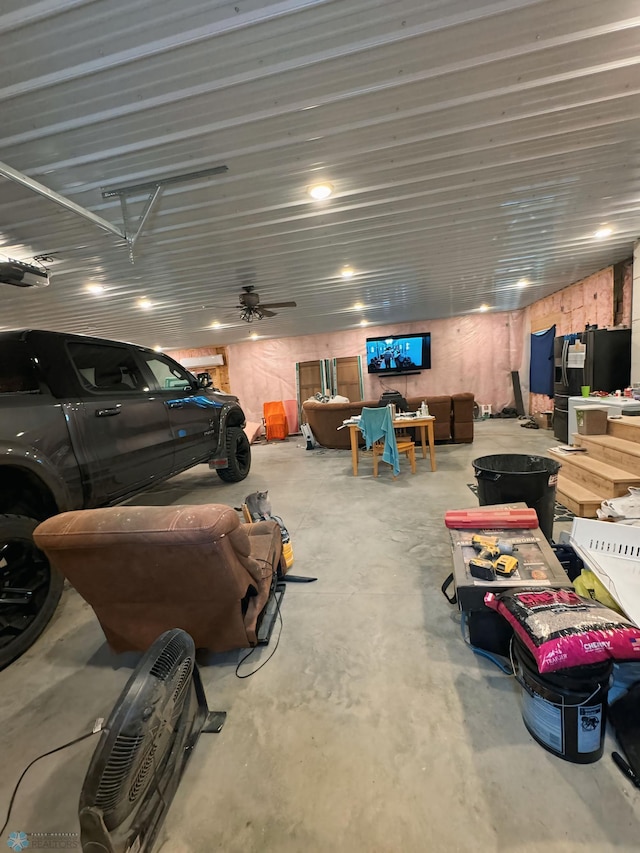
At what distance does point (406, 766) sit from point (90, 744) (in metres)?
1.15

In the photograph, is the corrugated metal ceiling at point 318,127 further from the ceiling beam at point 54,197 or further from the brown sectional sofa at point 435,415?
the brown sectional sofa at point 435,415

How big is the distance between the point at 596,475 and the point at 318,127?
3.33 meters

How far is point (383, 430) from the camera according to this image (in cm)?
431

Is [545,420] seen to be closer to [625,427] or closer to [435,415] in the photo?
[435,415]

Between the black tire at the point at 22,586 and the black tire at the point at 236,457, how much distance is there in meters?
2.54

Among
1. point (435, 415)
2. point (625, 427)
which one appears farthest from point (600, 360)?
point (435, 415)

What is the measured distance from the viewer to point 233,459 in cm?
439

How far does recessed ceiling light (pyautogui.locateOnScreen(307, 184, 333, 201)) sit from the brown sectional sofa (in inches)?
140

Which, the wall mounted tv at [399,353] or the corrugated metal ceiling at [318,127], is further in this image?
the wall mounted tv at [399,353]

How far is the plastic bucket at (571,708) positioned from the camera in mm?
1026

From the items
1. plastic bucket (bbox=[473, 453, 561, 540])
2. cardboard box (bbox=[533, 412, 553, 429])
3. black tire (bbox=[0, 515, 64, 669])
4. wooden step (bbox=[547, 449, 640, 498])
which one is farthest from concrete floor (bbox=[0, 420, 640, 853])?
cardboard box (bbox=[533, 412, 553, 429])

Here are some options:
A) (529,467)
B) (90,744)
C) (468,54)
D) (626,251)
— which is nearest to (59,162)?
(468,54)

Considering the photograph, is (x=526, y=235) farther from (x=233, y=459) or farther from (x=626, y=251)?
(x=233, y=459)

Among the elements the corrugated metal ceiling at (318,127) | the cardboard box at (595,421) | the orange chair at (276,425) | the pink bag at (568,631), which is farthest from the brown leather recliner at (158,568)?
the orange chair at (276,425)
